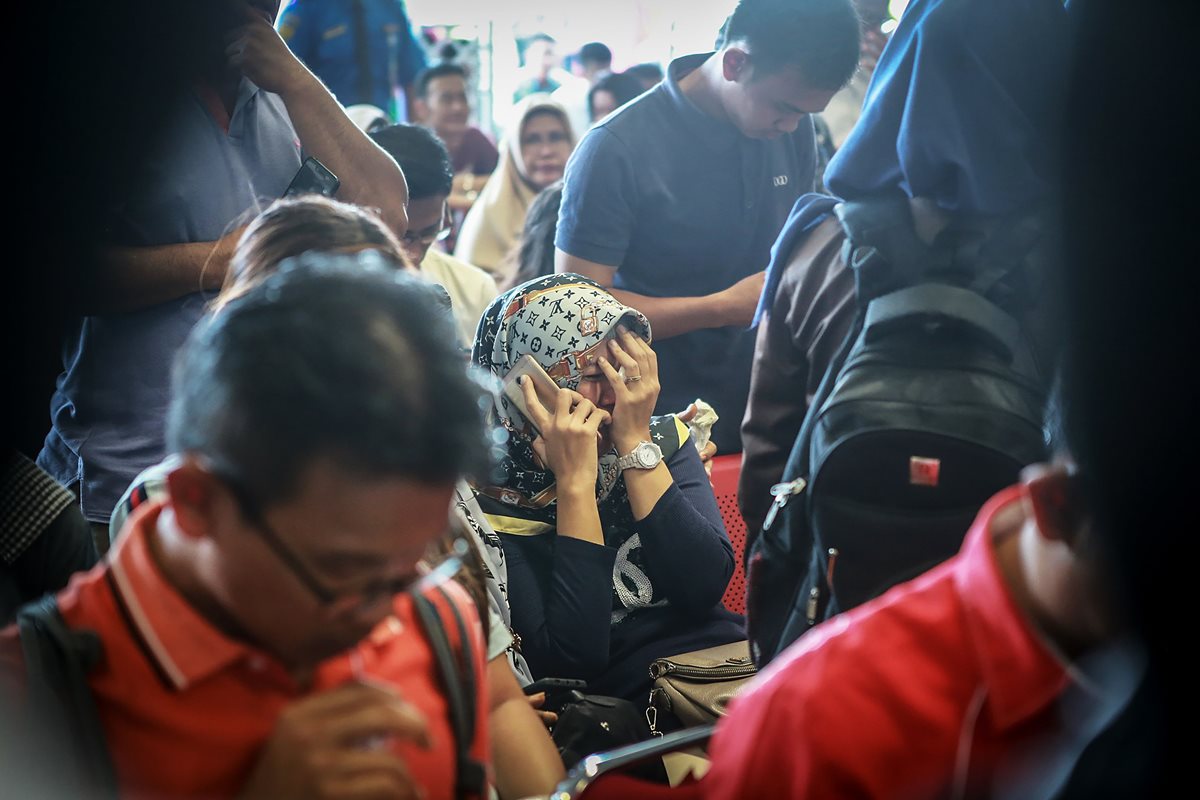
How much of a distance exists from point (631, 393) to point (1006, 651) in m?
1.14

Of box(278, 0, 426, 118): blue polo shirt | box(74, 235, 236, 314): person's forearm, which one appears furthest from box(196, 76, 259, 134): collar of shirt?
box(278, 0, 426, 118): blue polo shirt

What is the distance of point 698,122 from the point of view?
2477 mm

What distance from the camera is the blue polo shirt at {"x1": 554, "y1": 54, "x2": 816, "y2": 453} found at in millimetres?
2400

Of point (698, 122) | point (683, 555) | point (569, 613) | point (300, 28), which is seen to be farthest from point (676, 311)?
point (300, 28)

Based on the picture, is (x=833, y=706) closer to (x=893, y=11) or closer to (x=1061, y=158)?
(x=1061, y=158)

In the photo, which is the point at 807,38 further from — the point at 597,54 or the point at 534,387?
the point at 597,54

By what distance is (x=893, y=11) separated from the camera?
Result: 11.1 feet

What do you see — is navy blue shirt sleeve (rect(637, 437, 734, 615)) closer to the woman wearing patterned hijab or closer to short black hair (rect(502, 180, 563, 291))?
the woman wearing patterned hijab

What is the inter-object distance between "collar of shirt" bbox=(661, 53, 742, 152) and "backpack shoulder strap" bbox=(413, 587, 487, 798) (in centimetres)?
168

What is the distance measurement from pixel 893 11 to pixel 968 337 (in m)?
2.29

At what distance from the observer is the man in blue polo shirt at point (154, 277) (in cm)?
156

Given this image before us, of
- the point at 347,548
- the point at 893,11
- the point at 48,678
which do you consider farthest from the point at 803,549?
the point at 893,11

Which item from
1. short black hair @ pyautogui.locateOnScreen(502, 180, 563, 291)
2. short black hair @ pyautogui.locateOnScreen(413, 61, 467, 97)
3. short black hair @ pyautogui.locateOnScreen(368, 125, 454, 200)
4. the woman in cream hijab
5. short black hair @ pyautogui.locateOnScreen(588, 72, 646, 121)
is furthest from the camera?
short black hair @ pyautogui.locateOnScreen(413, 61, 467, 97)

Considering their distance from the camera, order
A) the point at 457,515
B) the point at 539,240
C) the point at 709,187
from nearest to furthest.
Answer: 1. the point at 457,515
2. the point at 709,187
3. the point at 539,240
